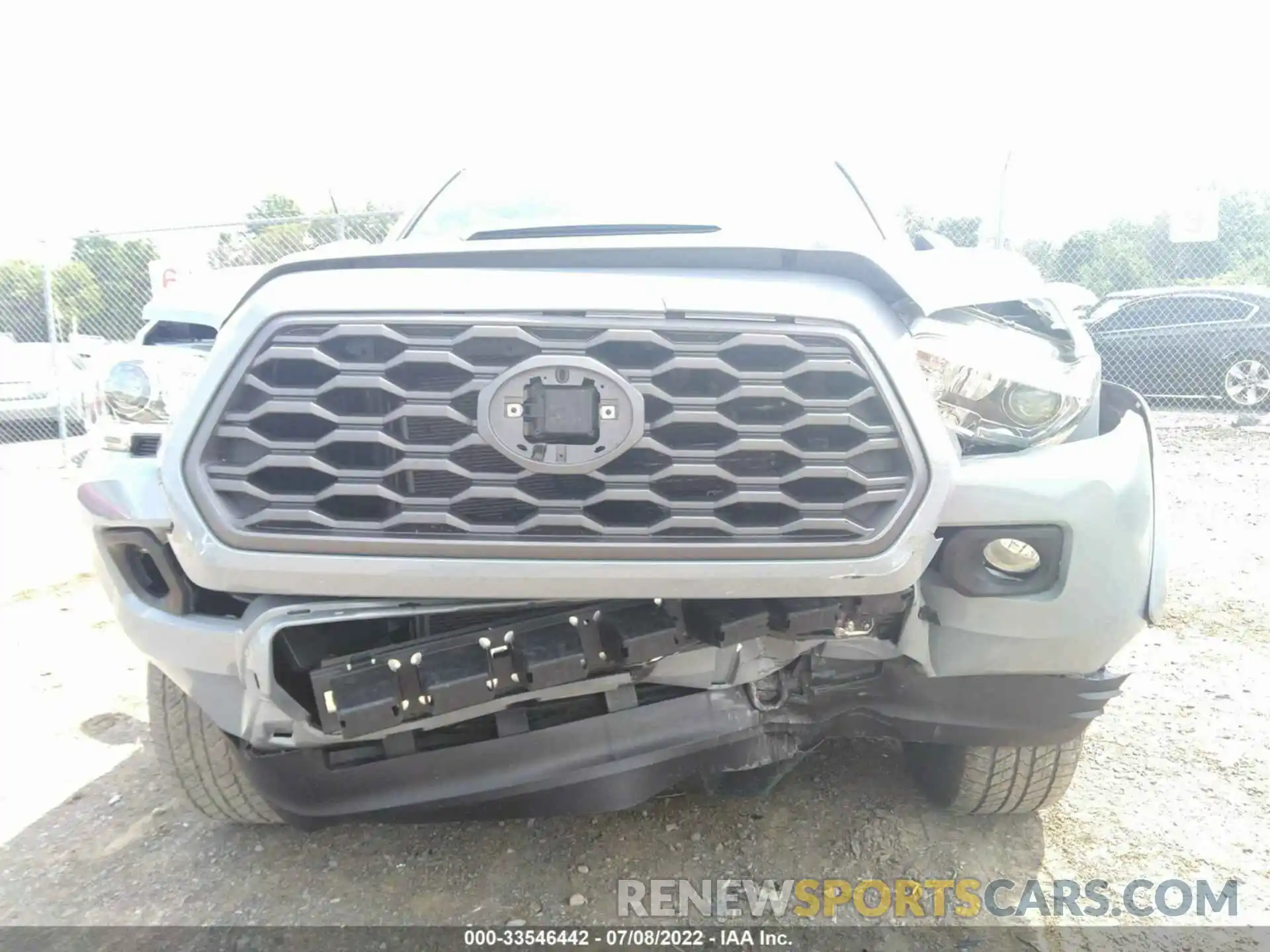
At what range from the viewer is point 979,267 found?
207 cm

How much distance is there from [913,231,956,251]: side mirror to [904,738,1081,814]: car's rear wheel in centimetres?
163

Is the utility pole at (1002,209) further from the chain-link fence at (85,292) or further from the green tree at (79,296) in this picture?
the green tree at (79,296)

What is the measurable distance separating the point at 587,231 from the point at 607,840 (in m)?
1.80

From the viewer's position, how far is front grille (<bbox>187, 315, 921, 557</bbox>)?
1.54 meters

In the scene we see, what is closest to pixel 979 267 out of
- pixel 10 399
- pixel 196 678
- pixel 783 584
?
pixel 783 584

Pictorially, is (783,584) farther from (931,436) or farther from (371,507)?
(371,507)

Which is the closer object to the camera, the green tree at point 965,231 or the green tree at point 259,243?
the green tree at point 259,243

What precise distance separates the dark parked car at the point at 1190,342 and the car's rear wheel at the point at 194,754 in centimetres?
954

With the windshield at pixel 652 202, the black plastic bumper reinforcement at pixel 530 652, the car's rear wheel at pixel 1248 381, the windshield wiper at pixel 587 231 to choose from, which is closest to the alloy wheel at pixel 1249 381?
the car's rear wheel at pixel 1248 381

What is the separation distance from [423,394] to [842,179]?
Result: 216cm

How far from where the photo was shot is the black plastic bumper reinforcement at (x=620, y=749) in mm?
1841

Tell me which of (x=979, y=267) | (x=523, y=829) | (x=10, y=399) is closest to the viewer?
(x=979, y=267)

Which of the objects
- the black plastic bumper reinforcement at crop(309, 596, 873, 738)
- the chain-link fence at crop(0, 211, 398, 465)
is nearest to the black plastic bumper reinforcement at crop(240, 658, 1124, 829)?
the black plastic bumper reinforcement at crop(309, 596, 873, 738)

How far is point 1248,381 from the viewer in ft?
30.3
